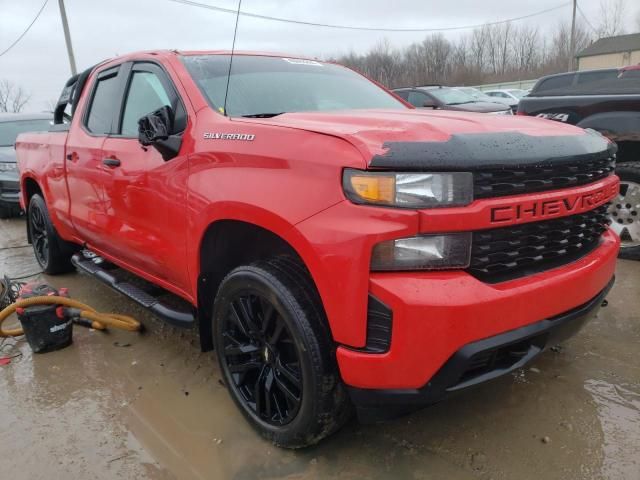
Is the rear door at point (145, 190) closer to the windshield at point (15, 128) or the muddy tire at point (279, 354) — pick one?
the muddy tire at point (279, 354)

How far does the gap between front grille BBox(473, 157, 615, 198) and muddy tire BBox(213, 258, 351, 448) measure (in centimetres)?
80

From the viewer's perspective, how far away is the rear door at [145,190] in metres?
2.77

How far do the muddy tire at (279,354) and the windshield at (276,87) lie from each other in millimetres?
970

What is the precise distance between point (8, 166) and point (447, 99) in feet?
28.9

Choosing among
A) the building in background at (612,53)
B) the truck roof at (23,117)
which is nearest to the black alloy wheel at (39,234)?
the truck roof at (23,117)

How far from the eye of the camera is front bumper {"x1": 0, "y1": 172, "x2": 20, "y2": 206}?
26.5ft

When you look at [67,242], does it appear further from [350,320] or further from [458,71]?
[458,71]

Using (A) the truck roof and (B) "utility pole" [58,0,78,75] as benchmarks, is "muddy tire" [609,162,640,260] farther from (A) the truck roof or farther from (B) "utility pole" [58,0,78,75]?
(B) "utility pole" [58,0,78,75]

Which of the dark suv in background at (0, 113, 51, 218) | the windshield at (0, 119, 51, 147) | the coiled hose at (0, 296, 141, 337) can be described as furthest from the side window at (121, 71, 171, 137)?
the windshield at (0, 119, 51, 147)

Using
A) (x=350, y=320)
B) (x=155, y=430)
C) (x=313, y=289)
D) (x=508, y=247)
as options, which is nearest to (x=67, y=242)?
(x=155, y=430)

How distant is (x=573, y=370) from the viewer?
2.93m

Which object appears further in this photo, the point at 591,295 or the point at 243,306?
the point at 243,306

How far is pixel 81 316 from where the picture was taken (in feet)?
11.7

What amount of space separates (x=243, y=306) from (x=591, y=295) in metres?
1.53
